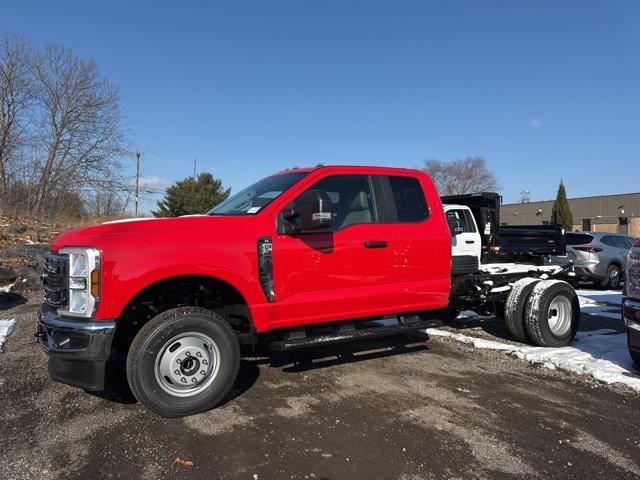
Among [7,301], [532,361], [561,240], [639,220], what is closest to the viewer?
[532,361]

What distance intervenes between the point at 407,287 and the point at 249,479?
2.66 m

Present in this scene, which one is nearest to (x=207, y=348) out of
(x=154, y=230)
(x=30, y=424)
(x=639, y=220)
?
(x=154, y=230)

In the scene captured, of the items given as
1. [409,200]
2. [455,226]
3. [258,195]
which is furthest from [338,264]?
[455,226]

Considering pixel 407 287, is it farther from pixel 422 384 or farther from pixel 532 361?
pixel 532 361

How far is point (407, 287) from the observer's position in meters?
4.95

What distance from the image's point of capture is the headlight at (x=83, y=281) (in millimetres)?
3496

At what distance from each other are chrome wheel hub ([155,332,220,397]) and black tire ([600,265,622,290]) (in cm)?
1306

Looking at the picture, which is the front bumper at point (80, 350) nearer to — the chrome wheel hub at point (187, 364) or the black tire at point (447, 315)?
the chrome wheel hub at point (187, 364)

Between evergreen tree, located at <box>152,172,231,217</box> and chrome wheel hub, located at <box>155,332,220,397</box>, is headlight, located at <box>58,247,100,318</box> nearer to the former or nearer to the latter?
chrome wheel hub, located at <box>155,332,220,397</box>

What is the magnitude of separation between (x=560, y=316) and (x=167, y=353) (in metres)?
5.37

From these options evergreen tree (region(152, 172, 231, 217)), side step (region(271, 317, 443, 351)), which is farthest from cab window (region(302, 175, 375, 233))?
evergreen tree (region(152, 172, 231, 217))

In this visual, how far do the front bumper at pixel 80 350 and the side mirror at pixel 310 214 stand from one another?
1698 millimetres

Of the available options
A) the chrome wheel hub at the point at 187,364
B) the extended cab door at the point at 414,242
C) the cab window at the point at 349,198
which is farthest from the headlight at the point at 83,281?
the extended cab door at the point at 414,242

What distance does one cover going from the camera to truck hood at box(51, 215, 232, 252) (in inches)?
141
